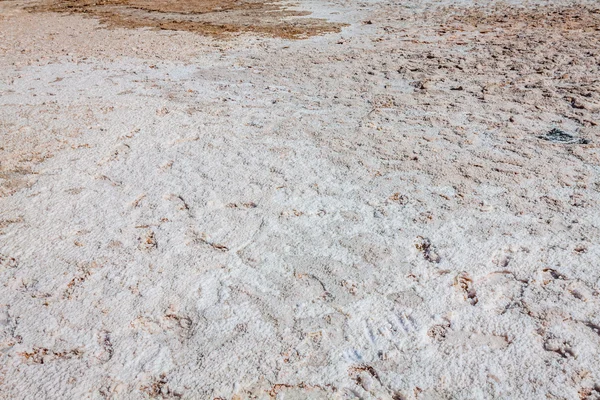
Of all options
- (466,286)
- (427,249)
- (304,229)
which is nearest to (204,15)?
(304,229)

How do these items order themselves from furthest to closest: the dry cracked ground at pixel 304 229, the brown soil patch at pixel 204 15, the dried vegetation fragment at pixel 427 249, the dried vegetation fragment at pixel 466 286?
1. the brown soil patch at pixel 204 15
2. the dried vegetation fragment at pixel 427 249
3. the dried vegetation fragment at pixel 466 286
4. the dry cracked ground at pixel 304 229

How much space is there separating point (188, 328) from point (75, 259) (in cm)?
65

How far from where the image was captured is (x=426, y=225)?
7.39 ft

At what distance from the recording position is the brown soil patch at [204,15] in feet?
20.2

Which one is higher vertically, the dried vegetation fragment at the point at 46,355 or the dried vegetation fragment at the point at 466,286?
the dried vegetation fragment at the point at 46,355

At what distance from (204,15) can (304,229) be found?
5886 millimetres

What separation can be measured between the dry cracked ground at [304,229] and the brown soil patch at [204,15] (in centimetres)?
173

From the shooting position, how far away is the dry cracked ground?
1.58 meters

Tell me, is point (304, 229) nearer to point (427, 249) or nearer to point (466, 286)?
point (427, 249)

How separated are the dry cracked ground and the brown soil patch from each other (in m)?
1.73

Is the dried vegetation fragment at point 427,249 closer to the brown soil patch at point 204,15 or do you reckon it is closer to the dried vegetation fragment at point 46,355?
the dried vegetation fragment at point 46,355

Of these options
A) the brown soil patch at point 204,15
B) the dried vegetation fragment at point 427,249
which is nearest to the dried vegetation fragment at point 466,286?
the dried vegetation fragment at point 427,249

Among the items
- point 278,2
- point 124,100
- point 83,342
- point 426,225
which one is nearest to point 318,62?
point 124,100

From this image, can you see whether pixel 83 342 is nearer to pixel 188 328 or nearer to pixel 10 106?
pixel 188 328
